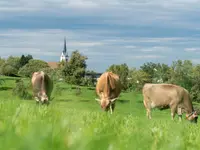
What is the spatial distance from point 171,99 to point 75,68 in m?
81.1

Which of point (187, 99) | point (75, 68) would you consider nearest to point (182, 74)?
point (75, 68)

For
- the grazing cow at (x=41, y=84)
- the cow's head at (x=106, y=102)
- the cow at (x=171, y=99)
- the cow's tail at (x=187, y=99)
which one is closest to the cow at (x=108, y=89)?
the cow's head at (x=106, y=102)

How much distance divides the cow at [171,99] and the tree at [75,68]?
3006 inches

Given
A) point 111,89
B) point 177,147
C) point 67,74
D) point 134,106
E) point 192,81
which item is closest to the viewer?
point 177,147

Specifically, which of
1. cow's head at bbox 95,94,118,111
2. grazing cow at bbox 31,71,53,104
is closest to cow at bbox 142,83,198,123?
cow's head at bbox 95,94,118,111

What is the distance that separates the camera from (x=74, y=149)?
1034 mm

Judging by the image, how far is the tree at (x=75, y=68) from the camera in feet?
356

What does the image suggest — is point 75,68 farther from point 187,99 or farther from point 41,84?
point 41,84

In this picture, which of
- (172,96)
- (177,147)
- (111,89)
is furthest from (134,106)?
(172,96)

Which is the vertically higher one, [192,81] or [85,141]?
[85,141]

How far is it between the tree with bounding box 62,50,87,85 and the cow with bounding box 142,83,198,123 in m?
76.3

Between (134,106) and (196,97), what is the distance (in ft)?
395

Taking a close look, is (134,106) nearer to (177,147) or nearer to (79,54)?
(177,147)

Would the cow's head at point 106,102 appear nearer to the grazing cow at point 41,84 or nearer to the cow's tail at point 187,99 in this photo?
the grazing cow at point 41,84
